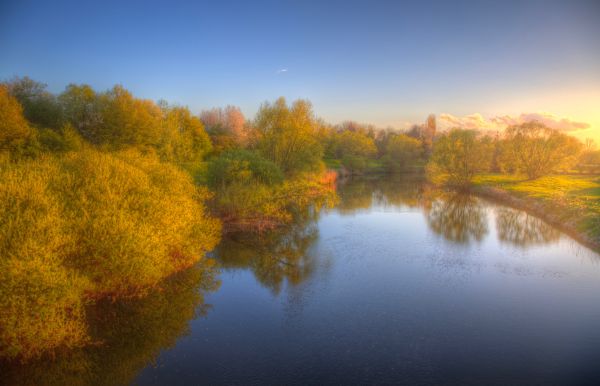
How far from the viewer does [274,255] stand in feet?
95.3

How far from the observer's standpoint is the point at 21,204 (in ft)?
51.5

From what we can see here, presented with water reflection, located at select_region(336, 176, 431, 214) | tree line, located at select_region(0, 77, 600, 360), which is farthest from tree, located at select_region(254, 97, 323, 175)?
water reflection, located at select_region(336, 176, 431, 214)

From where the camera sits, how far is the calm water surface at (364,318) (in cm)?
1405

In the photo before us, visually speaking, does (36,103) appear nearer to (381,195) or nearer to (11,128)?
(11,128)

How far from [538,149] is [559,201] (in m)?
29.7

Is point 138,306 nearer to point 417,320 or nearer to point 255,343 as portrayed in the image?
point 255,343

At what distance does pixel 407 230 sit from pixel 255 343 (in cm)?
2492

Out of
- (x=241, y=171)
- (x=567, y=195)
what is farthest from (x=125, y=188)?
(x=567, y=195)

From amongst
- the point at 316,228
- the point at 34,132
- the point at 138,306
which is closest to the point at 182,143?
the point at 34,132

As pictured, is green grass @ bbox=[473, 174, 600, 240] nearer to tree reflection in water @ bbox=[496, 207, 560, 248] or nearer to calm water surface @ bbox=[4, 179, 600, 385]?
tree reflection in water @ bbox=[496, 207, 560, 248]

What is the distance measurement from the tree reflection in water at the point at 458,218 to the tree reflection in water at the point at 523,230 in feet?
5.74

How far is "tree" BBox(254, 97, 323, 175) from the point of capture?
183 feet

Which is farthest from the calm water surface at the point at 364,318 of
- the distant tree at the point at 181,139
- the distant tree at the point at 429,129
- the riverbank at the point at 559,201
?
the distant tree at the point at 429,129

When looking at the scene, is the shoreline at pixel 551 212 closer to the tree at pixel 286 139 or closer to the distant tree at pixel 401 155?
the tree at pixel 286 139
